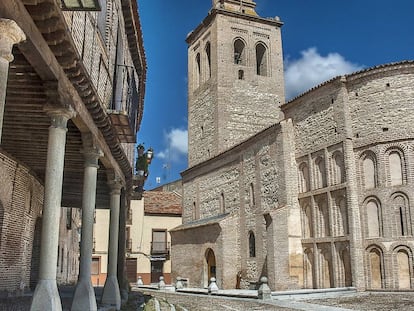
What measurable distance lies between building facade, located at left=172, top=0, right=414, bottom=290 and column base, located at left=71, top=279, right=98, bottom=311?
37.8ft

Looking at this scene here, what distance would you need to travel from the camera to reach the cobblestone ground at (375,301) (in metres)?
14.8

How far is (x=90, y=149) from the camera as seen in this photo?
10117 millimetres

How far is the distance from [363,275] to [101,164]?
35.1 ft

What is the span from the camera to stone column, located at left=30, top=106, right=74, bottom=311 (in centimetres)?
711

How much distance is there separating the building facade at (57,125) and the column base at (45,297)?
14 mm

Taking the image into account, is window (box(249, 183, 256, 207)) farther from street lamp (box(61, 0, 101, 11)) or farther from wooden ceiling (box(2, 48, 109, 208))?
street lamp (box(61, 0, 101, 11))

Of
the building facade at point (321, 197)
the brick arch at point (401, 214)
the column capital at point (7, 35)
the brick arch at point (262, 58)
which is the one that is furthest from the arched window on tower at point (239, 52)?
the column capital at point (7, 35)

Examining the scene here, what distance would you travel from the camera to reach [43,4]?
225 inches

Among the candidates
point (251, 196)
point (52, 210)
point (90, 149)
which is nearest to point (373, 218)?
point (251, 196)

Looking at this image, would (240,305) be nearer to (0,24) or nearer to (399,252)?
Result: (399,252)

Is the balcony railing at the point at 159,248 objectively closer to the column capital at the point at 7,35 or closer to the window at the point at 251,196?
the window at the point at 251,196

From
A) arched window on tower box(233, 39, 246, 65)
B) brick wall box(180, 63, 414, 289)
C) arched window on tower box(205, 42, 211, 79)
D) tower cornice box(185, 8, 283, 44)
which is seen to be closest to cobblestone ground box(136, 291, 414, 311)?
brick wall box(180, 63, 414, 289)

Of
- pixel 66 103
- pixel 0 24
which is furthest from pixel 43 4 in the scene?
pixel 66 103

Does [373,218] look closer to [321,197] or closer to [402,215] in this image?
[402,215]
